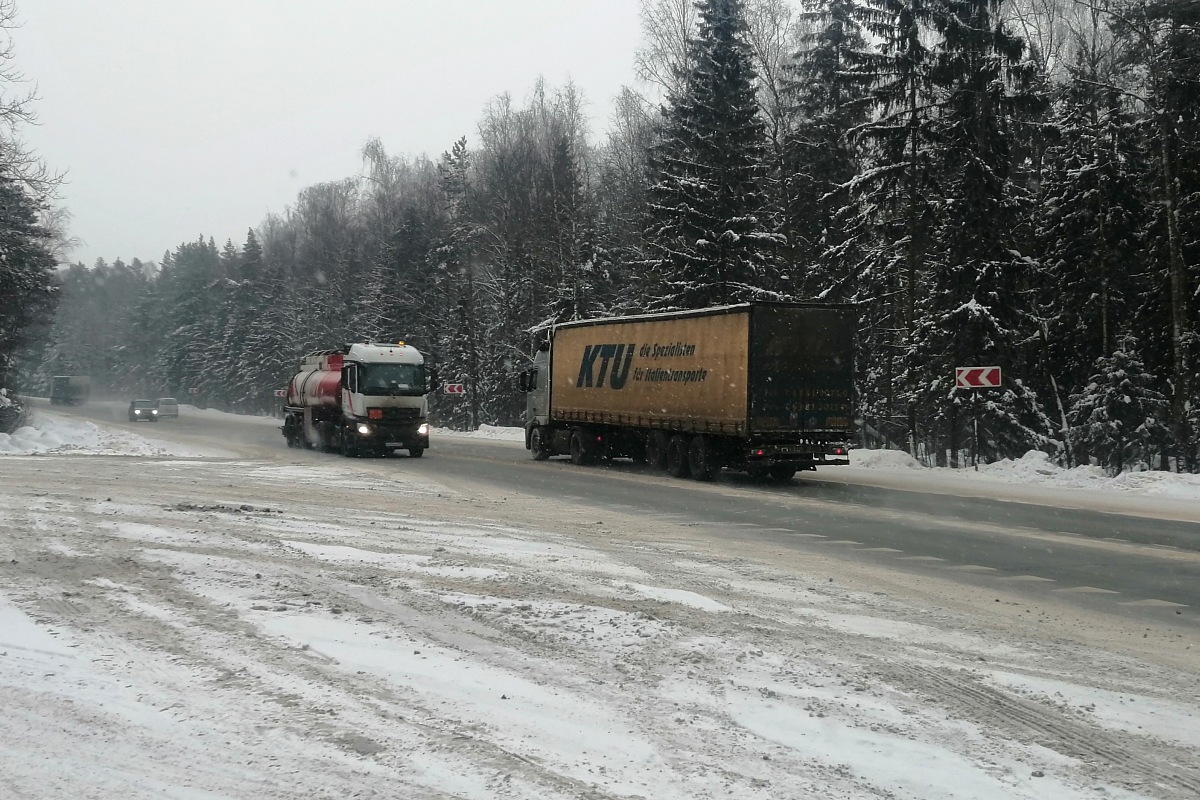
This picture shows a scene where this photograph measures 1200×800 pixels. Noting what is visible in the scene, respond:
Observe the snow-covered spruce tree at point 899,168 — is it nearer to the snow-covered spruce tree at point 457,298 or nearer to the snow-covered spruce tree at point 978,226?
the snow-covered spruce tree at point 978,226

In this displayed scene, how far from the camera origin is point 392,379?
30.0 m

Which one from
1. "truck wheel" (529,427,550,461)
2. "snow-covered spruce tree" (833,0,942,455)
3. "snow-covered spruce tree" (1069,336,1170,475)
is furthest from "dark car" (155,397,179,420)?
"snow-covered spruce tree" (1069,336,1170,475)

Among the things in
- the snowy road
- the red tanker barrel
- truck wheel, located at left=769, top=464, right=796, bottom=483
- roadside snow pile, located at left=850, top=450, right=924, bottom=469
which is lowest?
the snowy road

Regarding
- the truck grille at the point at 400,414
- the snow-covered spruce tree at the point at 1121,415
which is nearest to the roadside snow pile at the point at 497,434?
the truck grille at the point at 400,414

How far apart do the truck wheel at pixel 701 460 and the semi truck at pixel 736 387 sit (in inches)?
0.8

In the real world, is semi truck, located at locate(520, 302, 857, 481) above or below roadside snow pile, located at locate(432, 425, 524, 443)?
above

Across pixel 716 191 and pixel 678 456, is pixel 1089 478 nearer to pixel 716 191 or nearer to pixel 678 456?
pixel 678 456

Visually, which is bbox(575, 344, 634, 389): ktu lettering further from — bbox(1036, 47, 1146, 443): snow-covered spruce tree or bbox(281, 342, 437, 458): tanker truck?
bbox(1036, 47, 1146, 443): snow-covered spruce tree

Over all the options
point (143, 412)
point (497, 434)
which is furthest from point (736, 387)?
point (143, 412)

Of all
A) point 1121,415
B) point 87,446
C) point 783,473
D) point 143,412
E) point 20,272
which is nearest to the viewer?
point 783,473

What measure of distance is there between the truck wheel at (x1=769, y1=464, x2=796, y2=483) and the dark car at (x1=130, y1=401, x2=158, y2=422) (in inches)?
2177

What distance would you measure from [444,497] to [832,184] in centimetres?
2395

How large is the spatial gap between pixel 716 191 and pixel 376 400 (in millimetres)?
13206

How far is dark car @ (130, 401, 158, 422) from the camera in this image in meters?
68.0
